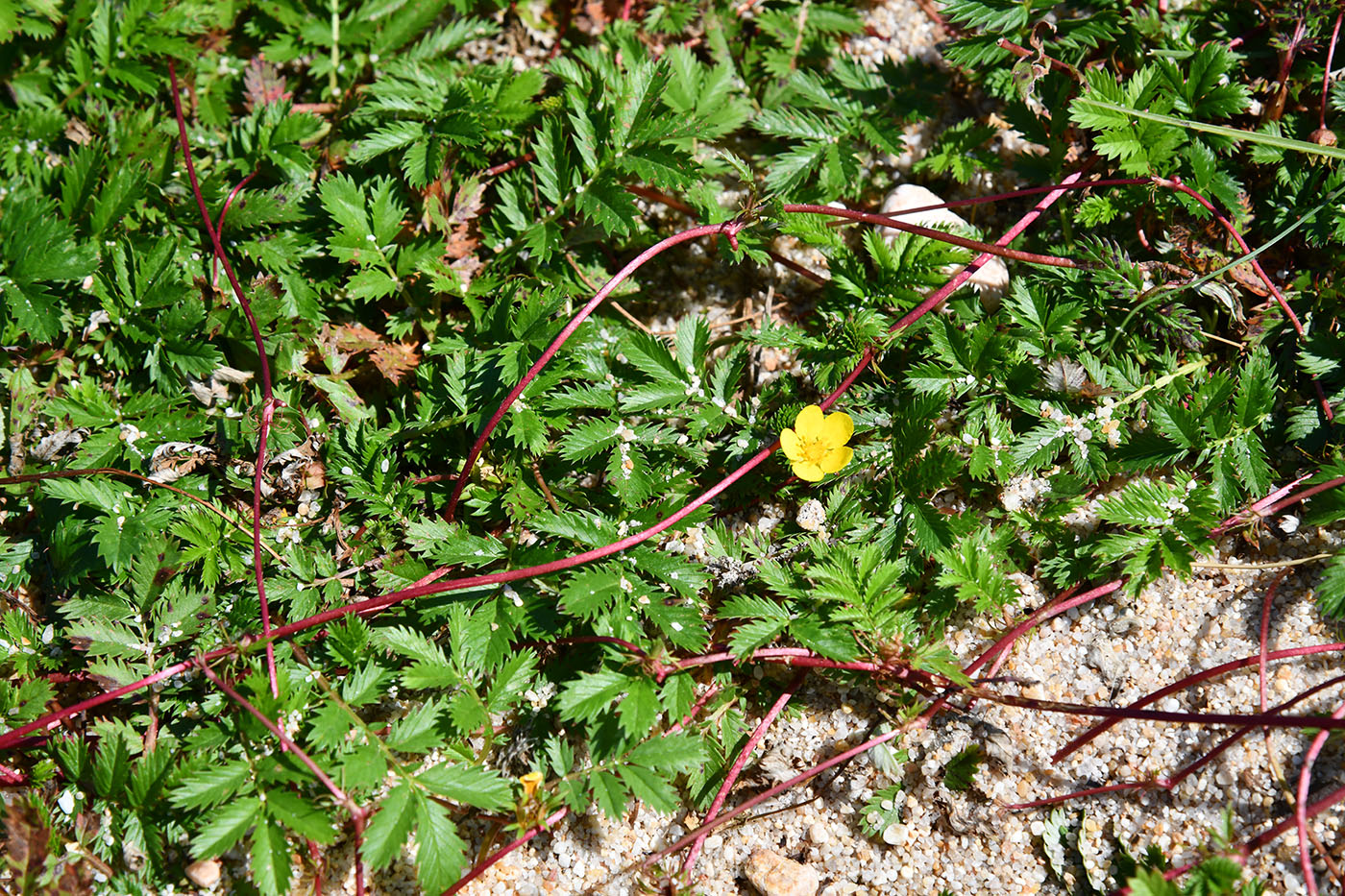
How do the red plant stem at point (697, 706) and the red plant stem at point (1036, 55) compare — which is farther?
the red plant stem at point (1036, 55)

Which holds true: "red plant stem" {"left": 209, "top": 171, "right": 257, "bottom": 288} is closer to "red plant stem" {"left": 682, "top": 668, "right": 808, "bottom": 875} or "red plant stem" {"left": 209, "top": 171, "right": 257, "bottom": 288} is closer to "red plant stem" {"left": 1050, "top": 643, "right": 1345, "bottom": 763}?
"red plant stem" {"left": 682, "top": 668, "right": 808, "bottom": 875}

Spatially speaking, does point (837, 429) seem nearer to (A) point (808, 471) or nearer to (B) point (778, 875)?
(A) point (808, 471)

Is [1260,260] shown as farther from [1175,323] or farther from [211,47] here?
[211,47]

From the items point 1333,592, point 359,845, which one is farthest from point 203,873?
point 1333,592

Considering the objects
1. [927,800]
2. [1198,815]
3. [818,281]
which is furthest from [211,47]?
[1198,815]

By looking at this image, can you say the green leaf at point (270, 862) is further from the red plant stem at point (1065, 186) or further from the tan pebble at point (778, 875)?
the red plant stem at point (1065, 186)

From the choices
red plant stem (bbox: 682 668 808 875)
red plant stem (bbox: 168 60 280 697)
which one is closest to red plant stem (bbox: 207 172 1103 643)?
red plant stem (bbox: 168 60 280 697)

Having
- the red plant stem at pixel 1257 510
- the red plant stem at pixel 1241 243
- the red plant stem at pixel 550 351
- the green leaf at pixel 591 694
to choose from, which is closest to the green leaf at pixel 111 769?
the red plant stem at pixel 550 351
